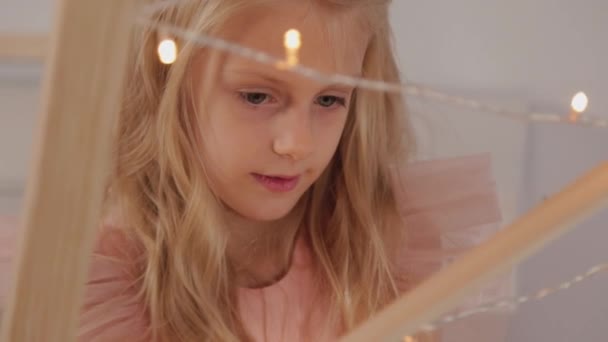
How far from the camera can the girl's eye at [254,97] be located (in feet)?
2.41

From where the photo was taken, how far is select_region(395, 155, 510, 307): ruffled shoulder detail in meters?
0.94

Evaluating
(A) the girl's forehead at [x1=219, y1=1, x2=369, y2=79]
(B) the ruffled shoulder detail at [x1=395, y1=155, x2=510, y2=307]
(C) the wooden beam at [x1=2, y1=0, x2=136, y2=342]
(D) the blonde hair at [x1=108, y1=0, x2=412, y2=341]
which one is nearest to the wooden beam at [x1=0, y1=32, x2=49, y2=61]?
(D) the blonde hair at [x1=108, y1=0, x2=412, y2=341]

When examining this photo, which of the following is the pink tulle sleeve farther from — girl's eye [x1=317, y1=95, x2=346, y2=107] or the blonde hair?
girl's eye [x1=317, y1=95, x2=346, y2=107]

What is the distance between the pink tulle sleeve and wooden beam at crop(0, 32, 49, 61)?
168mm

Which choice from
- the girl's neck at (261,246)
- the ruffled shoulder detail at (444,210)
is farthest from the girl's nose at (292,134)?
the ruffled shoulder detail at (444,210)

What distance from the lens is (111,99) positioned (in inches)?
16.1

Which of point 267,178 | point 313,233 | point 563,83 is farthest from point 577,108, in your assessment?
point 563,83

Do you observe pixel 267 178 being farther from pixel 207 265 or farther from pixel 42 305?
pixel 42 305

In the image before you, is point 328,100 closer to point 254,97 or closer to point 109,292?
point 254,97

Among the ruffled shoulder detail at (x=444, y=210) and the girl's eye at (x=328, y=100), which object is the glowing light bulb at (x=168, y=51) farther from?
the ruffled shoulder detail at (x=444, y=210)

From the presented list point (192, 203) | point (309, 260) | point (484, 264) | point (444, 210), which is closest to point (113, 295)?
point (192, 203)

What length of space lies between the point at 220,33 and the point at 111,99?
328mm

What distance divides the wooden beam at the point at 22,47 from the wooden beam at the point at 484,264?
0.57m

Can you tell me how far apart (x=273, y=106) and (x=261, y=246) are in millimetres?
196
